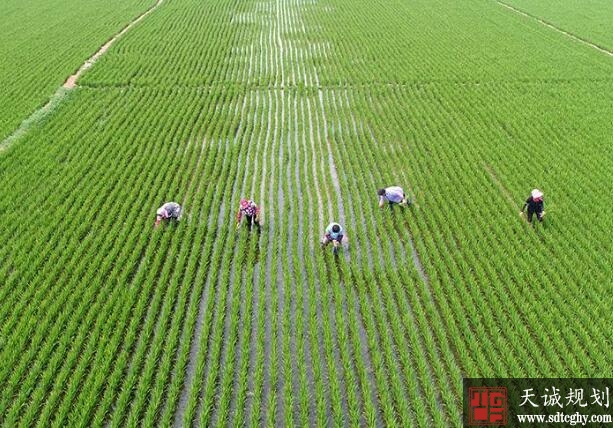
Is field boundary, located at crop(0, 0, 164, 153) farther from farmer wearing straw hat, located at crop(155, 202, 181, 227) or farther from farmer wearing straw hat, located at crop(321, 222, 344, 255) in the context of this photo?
farmer wearing straw hat, located at crop(321, 222, 344, 255)

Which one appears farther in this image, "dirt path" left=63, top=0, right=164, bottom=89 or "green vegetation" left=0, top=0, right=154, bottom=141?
"dirt path" left=63, top=0, right=164, bottom=89

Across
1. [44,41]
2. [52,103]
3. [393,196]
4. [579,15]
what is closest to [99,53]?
[44,41]

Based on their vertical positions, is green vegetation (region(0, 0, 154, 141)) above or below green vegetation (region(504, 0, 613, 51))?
below

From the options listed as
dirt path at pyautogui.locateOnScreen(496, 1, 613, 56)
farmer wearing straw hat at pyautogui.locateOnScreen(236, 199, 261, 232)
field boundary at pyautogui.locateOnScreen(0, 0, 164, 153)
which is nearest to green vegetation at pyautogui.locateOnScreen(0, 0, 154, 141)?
field boundary at pyautogui.locateOnScreen(0, 0, 164, 153)

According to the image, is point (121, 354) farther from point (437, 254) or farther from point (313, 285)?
point (437, 254)

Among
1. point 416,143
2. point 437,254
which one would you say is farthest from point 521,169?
point 437,254

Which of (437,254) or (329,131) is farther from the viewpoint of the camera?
(329,131)
